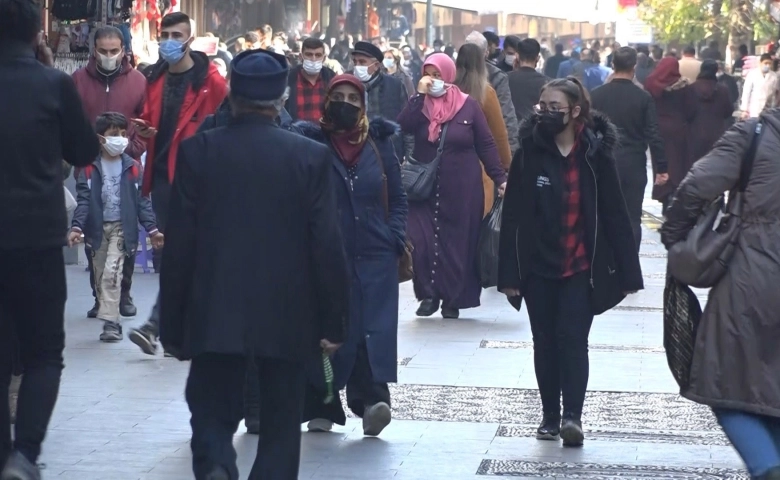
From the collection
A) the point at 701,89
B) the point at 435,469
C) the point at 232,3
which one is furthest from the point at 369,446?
the point at 232,3

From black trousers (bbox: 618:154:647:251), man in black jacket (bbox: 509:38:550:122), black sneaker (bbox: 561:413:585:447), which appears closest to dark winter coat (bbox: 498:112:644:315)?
black sneaker (bbox: 561:413:585:447)

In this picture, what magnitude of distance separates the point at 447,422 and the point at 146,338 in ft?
6.21

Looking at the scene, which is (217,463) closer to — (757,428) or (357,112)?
(757,428)

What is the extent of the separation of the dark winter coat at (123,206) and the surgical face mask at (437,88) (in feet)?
6.61

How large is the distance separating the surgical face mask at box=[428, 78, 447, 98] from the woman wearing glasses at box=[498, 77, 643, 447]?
3.45 m

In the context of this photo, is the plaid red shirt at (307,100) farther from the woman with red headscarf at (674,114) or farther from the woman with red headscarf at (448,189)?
the woman with red headscarf at (674,114)

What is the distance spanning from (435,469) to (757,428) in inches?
66.2

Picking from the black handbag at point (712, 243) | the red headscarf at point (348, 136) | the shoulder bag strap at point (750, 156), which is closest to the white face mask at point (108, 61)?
the red headscarf at point (348, 136)

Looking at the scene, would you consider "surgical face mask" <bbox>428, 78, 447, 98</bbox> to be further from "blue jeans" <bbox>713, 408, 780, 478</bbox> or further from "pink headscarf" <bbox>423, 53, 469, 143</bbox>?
"blue jeans" <bbox>713, 408, 780, 478</bbox>

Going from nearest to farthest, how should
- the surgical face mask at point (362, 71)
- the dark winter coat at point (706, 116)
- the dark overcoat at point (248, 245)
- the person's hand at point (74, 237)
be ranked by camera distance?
the dark overcoat at point (248, 245) < the person's hand at point (74, 237) < the surgical face mask at point (362, 71) < the dark winter coat at point (706, 116)

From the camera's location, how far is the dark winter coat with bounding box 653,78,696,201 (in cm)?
1820

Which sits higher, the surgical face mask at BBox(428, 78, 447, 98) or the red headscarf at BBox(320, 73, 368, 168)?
the red headscarf at BBox(320, 73, 368, 168)

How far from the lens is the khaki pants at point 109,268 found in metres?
9.96

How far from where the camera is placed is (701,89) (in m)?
19.0
